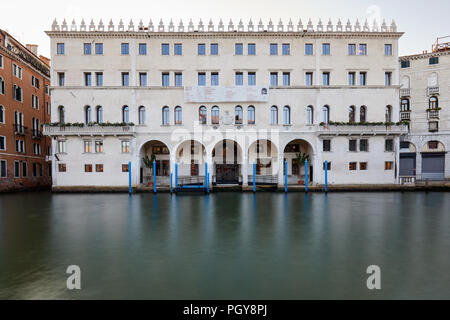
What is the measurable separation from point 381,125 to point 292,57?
11.3 m

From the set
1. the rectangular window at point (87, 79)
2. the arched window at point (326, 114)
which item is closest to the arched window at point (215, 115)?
the arched window at point (326, 114)

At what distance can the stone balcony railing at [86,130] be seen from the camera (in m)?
22.3

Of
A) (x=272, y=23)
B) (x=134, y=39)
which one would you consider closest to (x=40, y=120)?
(x=134, y=39)

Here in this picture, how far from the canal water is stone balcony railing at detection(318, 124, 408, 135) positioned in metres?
10.5

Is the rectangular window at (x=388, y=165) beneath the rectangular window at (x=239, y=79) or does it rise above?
beneath

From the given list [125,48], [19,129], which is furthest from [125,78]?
[19,129]

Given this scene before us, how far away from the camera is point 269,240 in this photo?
881cm

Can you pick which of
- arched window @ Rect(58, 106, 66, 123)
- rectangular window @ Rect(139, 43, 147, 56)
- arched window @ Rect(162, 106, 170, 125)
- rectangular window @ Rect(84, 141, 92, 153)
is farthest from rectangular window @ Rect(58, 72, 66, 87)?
arched window @ Rect(162, 106, 170, 125)

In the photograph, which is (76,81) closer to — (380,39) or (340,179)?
(340,179)

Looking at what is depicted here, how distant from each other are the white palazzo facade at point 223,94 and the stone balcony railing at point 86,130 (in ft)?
0.45

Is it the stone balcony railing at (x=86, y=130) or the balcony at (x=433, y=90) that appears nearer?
the stone balcony railing at (x=86, y=130)

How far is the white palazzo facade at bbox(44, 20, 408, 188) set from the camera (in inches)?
895

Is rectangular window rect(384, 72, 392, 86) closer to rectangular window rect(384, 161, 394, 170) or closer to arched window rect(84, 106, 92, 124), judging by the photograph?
rectangular window rect(384, 161, 394, 170)

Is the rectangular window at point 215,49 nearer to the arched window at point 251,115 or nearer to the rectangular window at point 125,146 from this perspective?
the arched window at point 251,115
